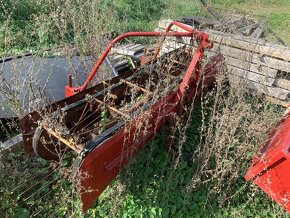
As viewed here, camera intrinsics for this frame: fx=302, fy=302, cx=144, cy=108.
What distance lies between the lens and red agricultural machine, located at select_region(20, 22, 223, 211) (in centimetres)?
264

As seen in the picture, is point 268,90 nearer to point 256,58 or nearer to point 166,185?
point 256,58

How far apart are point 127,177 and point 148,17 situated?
6.69 meters

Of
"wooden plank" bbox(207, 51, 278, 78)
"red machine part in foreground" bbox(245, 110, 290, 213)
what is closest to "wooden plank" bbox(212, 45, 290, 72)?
"wooden plank" bbox(207, 51, 278, 78)

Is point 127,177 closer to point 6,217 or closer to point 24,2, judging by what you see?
point 6,217

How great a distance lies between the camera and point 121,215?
121 inches

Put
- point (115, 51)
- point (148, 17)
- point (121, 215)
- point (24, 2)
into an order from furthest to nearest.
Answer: point (148, 17)
point (24, 2)
point (115, 51)
point (121, 215)

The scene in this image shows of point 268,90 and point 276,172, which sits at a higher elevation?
point 276,172

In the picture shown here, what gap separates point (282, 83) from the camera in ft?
16.9

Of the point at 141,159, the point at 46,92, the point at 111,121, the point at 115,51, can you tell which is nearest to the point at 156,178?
the point at 141,159

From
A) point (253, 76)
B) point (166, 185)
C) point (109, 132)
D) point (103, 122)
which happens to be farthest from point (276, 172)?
point (253, 76)

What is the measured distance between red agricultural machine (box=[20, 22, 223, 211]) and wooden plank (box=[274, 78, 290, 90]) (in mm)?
1817

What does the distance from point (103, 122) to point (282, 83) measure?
11.0ft

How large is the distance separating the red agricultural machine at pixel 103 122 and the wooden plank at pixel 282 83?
5.96ft

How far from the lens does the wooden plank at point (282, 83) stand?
509 cm
